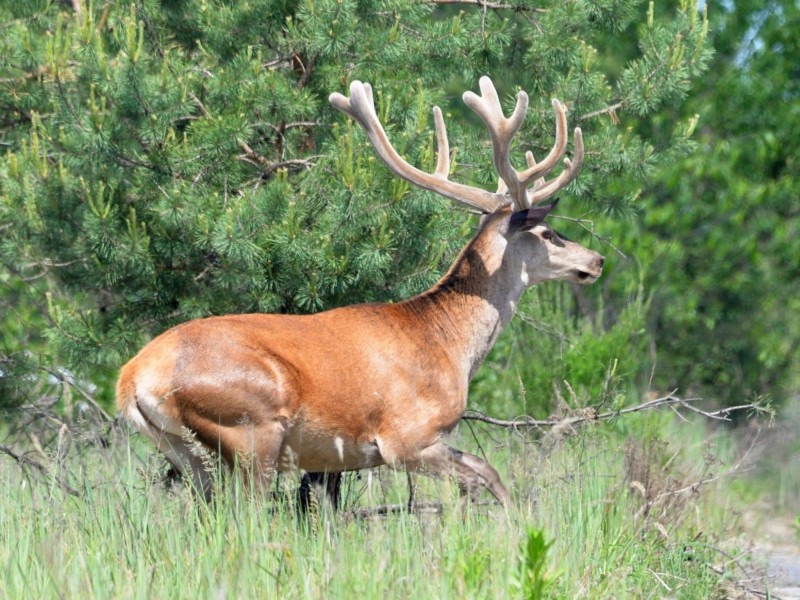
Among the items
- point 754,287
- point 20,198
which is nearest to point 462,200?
point 20,198

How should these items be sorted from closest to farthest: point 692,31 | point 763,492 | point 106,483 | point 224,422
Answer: point 106,483 → point 224,422 → point 692,31 → point 763,492

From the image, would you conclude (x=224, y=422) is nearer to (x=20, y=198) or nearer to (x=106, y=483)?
(x=106, y=483)

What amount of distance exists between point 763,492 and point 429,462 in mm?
5799

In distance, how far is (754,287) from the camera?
53.6 ft

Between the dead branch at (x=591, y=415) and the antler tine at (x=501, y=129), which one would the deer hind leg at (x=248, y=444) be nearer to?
the dead branch at (x=591, y=415)

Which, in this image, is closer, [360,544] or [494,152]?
[360,544]

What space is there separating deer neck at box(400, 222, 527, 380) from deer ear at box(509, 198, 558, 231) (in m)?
0.11

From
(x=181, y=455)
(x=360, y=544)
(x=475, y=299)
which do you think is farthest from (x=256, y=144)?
(x=360, y=544)

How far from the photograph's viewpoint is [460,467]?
22.5 ft

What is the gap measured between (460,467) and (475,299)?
1.07 meters

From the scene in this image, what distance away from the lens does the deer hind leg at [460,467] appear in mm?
6809

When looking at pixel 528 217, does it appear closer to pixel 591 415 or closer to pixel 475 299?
pixel 475 299

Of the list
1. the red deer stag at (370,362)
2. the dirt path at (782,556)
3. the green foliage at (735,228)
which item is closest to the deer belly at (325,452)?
the red deer stag at (370,362)

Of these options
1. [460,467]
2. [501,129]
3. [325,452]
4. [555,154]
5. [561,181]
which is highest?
[501,129]
